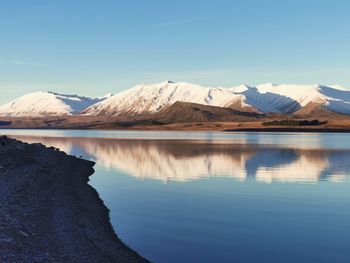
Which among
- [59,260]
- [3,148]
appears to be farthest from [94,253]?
[3,148]

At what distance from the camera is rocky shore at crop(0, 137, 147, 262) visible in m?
18.2

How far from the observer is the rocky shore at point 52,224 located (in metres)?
18.2

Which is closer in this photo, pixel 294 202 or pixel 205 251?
pixel 205 251

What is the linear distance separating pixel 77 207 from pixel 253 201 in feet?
40.2

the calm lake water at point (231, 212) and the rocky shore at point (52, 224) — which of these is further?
the calm lake water at point (231, 212)

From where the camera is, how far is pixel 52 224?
2327 cm

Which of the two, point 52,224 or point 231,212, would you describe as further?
point 231,212

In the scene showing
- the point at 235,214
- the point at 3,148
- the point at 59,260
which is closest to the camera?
the point at 59,260

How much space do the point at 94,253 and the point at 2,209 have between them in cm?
668

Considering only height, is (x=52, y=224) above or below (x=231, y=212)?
above

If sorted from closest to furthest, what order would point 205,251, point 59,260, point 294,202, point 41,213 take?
point 59,260 < point 205,251 < point 41,213 < point 294,202

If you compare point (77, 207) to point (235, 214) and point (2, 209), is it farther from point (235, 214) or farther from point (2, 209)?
point (235, 214)

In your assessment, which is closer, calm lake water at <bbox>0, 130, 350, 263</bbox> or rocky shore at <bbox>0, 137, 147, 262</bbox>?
rocky shore at <bbox>0, 137, 147, 262</bbox>

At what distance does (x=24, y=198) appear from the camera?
Result: 92.1 ft
